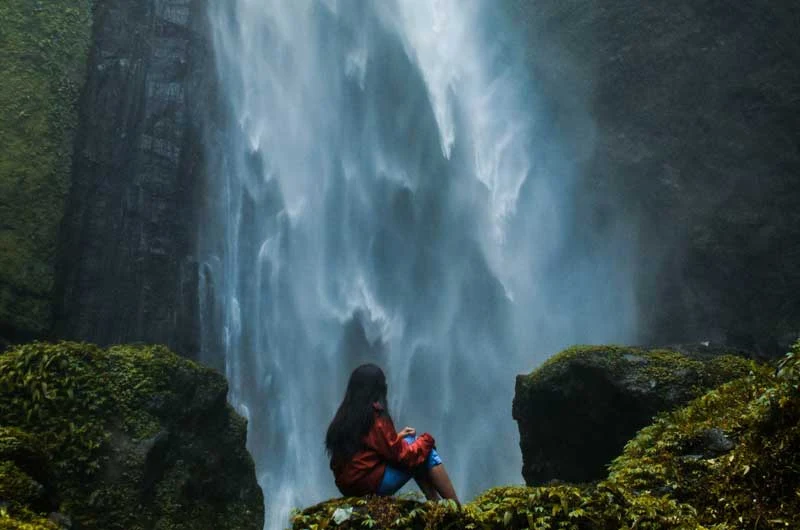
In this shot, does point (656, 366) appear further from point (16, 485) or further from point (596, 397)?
point (16, 485)

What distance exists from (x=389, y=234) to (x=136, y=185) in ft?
27.8

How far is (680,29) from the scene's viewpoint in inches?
802

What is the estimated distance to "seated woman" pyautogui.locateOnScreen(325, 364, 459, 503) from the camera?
363 centimetres

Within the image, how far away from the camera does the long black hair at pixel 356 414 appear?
372cm

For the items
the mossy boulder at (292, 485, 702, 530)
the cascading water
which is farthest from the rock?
the cascading water

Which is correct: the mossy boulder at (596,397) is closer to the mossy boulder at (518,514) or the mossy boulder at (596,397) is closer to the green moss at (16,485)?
the mossy boulder at (518,514)

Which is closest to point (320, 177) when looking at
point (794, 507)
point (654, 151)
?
Answer: point (654, 151)

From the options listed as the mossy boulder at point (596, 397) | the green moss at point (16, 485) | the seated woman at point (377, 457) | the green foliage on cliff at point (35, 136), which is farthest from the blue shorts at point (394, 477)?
the green foliage on cliff at point (35, 136)

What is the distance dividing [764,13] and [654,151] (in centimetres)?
535

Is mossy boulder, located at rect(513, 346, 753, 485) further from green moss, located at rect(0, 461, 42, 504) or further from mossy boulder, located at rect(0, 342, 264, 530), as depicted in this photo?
green moss, located at rect(0, 461, 42, 504)

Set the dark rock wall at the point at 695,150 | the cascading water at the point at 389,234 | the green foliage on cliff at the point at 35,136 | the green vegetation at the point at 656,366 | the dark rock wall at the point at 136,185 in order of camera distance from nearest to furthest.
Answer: the green vegetation at the point at 656,366, the green foliage on cliff at the point at 35,136, the dark rock wall at the point at 136,185, the cascading water at the point at 389,234, the dark rock wall at the point at 695,150

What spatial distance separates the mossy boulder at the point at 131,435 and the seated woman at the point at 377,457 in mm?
2084

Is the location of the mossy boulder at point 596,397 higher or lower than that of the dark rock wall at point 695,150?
lower

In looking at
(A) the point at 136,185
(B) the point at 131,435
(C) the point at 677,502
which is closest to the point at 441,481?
(C) the point at 677,502
